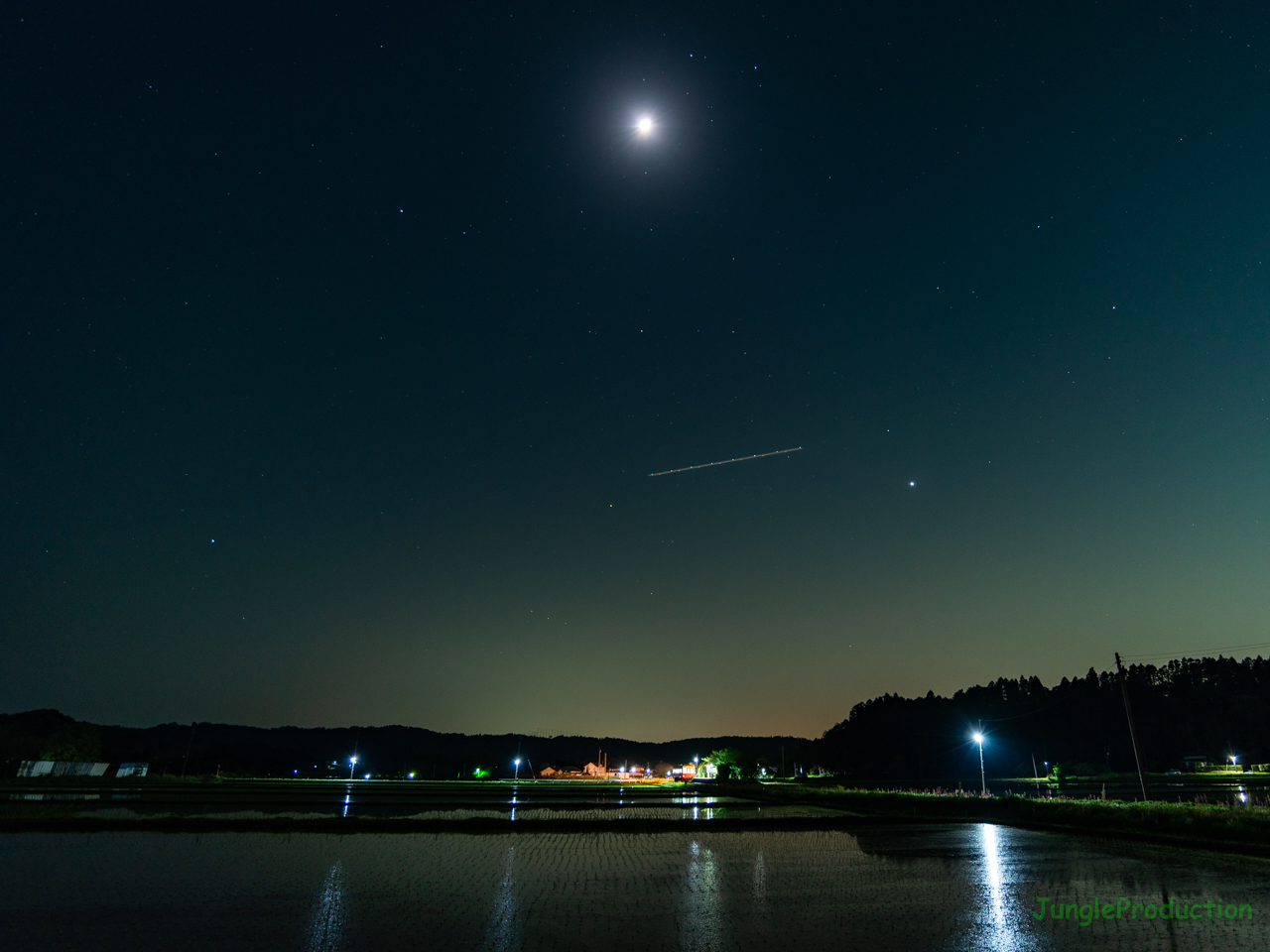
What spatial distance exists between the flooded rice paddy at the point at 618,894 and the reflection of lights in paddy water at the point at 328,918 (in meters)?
0.07

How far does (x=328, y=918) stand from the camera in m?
13.8

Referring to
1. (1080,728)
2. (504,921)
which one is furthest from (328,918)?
(1080,728)

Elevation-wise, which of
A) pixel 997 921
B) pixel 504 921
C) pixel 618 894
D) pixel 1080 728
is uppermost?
pixel 1080 728

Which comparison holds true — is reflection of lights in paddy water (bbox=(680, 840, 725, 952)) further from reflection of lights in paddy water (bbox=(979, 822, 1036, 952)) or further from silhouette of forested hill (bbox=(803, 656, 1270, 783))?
silhouette of forested hill (bbox=(803, 656, 1270, 783))

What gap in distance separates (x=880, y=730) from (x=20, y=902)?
6958 inches

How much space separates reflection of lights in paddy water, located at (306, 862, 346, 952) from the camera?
12.1 m

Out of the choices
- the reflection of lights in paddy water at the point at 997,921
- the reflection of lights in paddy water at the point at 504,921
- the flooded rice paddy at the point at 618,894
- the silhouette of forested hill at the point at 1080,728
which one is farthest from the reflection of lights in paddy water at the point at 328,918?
the silhouette of forested hill at the point at 1080,728

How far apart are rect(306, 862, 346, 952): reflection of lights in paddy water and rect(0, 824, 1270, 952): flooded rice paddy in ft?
0.22

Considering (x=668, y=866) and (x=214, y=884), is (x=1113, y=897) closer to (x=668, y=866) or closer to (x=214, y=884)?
(x=668, y=866)

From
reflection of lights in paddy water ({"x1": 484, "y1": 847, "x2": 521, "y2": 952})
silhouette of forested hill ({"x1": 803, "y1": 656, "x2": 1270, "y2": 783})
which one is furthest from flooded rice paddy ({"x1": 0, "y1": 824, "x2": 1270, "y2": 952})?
silhouette of forested hill ({"x1": 803, "y1": 656, "x2": 1270, "y2": 783})

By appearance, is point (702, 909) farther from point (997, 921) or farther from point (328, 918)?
point (328, 918)

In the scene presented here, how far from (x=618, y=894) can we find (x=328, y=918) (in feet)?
20.5

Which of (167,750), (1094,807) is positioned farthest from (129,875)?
(167,750)

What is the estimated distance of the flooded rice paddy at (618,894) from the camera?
12398 mm
